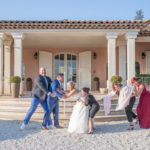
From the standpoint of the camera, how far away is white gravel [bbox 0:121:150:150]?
3.84 meters

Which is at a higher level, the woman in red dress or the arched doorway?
the arched doorway

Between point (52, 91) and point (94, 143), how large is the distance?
1.76 metres

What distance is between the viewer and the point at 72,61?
12.6 m

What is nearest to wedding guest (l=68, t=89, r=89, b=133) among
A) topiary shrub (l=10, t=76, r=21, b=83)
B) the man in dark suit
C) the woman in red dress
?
the man in dark suit

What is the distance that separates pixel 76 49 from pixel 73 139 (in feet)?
28.5

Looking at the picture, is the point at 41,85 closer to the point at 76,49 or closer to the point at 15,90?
the point at 15,90

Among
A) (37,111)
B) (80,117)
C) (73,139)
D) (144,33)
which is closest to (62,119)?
(37,111)

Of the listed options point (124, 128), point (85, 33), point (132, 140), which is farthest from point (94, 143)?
point (85, 33)

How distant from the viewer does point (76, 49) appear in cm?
1254

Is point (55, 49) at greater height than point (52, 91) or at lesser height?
greater

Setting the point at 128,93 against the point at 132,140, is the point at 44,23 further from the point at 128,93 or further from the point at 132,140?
the point at 132,140

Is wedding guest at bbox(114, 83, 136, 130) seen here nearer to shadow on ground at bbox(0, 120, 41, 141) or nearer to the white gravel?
the white gravel

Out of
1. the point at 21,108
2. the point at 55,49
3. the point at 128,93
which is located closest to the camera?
the point at 128,93
